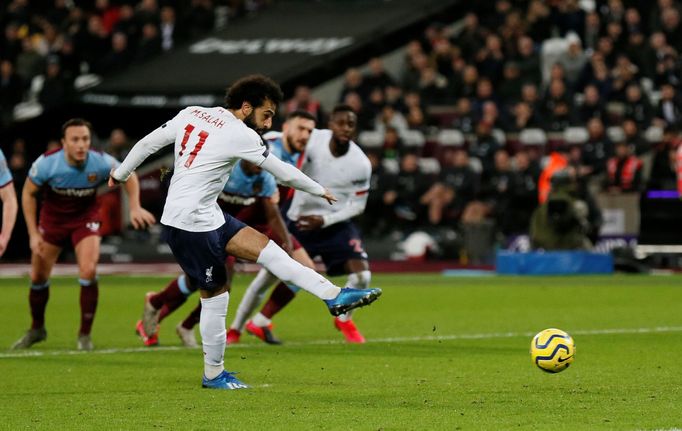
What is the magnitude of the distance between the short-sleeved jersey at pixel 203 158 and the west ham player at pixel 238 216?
328 cm

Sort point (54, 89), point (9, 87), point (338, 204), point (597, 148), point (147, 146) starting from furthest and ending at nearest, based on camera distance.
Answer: point (9, 87), point (54, 89), point (597, 148), point (338, 204), point (147, 146)

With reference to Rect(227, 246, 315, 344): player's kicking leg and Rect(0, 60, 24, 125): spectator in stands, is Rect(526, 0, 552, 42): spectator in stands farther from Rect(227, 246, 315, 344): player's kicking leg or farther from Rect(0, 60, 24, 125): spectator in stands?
Rect(227, 246, 315, 344): player's kicking leg

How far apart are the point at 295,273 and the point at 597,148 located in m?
16.2

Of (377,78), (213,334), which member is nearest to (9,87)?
(377,78)

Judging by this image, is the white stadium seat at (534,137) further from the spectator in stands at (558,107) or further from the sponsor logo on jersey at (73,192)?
the sponsor logo on jersey at (73,192)

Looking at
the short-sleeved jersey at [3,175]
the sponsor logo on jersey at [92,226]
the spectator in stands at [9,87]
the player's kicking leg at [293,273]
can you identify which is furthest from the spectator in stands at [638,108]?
the player's kicking leg at [293,273]

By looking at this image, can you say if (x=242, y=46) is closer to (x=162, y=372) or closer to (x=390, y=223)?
(x=390, y=223)

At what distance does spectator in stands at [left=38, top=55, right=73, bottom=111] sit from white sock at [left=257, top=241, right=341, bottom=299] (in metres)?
20.9

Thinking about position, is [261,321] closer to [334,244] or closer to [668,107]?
[334,244]

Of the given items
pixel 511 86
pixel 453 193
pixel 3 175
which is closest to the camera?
pixel 3 175

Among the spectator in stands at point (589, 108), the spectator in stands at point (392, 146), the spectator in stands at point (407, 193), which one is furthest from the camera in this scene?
the spectator in stands at point (392, 146)

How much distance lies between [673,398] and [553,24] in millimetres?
19867

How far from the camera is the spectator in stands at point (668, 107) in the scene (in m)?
25.5

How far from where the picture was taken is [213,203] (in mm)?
9984
